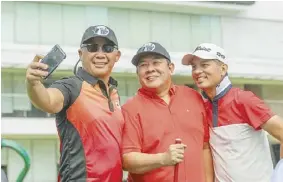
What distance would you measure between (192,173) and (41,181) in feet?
55.5

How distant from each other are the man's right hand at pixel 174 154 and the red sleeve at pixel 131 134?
1.04ft

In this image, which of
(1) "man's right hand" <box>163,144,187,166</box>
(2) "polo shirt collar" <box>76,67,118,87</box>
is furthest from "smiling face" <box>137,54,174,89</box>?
(1) "man's right hand" <box>163,144,187,166</box>

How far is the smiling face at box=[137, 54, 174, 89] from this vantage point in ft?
15.1

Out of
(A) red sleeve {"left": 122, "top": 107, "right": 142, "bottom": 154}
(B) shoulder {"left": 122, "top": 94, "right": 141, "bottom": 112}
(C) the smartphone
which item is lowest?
(A) red sleeve {"left": 122, "top": 107, "right": 142, "bottom": 154}

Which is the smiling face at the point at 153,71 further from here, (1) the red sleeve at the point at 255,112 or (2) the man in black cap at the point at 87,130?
(1) the red sleeve at the point at 255,112

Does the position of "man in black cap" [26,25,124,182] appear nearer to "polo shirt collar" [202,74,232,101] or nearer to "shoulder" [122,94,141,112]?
"shoulder" [122,94,141,112]

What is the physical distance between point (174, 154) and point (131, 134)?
43 centimetres

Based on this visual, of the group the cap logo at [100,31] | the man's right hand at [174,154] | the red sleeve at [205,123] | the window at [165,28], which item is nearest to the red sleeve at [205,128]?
the red sleeve at [205,123]

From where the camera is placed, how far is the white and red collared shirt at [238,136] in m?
4.77

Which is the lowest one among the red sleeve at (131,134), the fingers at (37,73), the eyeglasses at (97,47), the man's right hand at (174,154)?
the man's right hand at (174,154)

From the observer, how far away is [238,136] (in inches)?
189

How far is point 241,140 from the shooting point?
15.8 feet

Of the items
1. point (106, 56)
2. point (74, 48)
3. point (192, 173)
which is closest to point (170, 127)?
point (192, 173)

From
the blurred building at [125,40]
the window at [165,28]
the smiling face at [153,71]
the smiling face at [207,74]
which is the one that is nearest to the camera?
the smiling face at [153,71]
